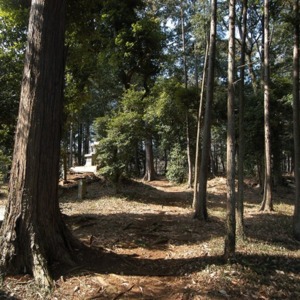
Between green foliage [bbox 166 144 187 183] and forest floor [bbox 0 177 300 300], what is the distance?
8795 mm

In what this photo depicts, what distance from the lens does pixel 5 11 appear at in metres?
8.79

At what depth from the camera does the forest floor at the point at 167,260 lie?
174 inches

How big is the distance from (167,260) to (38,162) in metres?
3.13

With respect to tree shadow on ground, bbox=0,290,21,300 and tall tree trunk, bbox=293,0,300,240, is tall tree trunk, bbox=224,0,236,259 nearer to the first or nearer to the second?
tree shadow on ground, bbox=0,290,21,300

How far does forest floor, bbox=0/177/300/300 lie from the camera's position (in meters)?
4.41

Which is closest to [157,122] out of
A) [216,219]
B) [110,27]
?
[110,27]

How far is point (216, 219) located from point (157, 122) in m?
8.70

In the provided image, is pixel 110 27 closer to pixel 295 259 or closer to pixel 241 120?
pixel 241 120

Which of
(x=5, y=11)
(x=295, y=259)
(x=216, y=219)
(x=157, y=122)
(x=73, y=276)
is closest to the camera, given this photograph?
(x=73, y=276)

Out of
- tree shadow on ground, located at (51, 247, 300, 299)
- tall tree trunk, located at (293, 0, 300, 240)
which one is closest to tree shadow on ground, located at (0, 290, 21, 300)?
tree shadow on ground, located at (51, 247, 300, 299)

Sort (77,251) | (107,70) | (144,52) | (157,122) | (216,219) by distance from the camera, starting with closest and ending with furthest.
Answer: (77,251) → (216,219) → (144,52) → (157,122) → (107,70)

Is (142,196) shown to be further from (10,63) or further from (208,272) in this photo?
(208,272)

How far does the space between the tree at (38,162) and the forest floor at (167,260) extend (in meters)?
0.33

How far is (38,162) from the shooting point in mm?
4809
